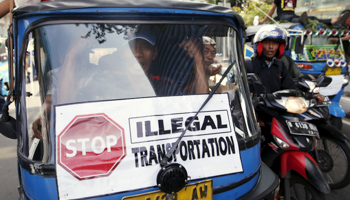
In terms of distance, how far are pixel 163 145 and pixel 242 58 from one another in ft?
3.11

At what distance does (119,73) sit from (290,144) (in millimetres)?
1740

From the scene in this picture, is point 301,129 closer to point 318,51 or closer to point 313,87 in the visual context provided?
point 313,87

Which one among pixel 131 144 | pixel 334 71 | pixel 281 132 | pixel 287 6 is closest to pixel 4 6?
pixel 131 144

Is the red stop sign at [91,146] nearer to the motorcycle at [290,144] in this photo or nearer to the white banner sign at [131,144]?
the white banner sign at [131,144]

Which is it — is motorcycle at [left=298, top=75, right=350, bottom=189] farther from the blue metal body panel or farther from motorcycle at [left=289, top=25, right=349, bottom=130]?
motorcycle at [left=289, top=25, right=349, bottom=130]

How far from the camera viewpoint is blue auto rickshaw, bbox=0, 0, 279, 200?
1624 millimetres

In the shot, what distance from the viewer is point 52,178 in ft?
5.24

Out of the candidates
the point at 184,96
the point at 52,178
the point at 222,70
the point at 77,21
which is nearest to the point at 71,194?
the point at 52,178

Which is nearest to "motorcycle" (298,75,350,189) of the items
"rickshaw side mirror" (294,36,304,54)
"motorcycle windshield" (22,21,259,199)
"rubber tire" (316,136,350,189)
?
"rubber tire" (316,136,350,189)

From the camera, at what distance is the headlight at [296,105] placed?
2.74 meters

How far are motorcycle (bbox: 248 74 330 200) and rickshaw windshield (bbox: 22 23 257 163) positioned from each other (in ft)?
2.43

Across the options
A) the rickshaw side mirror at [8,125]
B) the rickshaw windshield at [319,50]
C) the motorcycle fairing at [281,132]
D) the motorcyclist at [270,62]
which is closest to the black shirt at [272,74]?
the motorcyclist at [270,62]

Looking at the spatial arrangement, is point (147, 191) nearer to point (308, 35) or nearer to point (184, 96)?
point (184, 96)

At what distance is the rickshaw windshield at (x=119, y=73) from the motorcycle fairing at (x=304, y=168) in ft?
2.68
